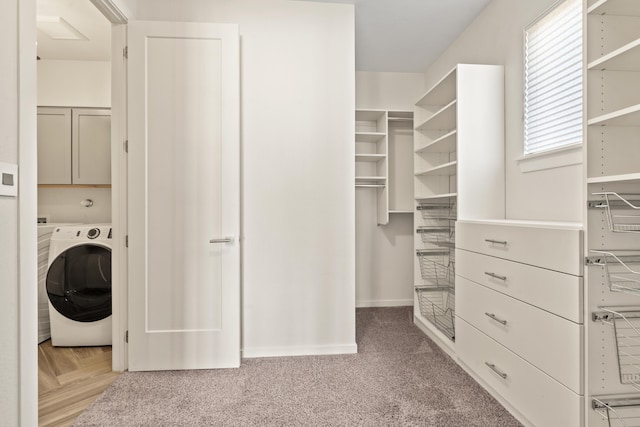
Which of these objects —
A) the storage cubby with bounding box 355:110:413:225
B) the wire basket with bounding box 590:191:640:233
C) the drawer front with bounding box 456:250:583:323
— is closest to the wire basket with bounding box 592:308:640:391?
the drawer front with bounding box 456:250:583:323

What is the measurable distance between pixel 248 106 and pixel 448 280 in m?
2.24

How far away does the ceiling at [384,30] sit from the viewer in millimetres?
2635

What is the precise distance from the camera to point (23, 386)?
4.14ft

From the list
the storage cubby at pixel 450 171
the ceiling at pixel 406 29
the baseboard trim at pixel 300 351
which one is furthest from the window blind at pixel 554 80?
the baseboard trim at pixel 300 351

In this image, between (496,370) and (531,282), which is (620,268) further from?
(496,370)

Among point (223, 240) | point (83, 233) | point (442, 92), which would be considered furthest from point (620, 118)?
point (83, 233)

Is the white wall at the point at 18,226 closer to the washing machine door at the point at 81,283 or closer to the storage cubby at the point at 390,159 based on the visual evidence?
the washing machine door at the point at 81,283

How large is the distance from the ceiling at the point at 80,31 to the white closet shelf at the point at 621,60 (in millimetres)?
3198

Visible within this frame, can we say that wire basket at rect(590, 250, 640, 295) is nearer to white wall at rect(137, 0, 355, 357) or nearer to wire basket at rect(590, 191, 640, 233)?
wire basket at rect(590, 191, 640, 233)

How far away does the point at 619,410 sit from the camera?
1339 millimetres

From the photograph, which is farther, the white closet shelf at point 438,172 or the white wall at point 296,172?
the white closet shelf at point 438,172

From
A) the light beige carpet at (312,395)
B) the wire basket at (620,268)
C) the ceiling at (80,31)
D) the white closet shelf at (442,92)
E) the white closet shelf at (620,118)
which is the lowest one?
the light beige carpet at (312,395)

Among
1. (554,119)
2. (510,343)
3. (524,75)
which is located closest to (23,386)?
(510,343)

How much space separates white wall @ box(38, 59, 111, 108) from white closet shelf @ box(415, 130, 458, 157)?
306 cm
